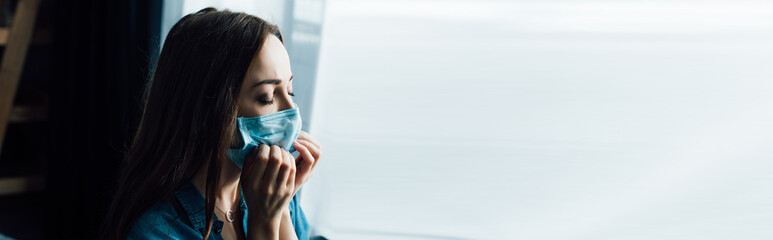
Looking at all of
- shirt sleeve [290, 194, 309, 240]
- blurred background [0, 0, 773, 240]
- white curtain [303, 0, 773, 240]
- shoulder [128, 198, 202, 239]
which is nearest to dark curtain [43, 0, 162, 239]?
blurred background [0, 0, 773, 240]

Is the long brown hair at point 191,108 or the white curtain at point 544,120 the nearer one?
the long brown hair at point 191,108

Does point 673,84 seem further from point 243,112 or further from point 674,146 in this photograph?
point 243,112

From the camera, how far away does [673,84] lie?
1493mm

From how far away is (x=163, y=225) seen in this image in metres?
1.03

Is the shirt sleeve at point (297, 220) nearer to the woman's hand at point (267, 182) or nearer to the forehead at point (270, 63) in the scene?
the woman's hand at point (267, 182)

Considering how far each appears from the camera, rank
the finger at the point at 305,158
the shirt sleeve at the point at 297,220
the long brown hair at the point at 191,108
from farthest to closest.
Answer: the shirt sleeve at the point at 297,220 < the finger at the point at 305,158 < the long brown hair at the point at 191,108

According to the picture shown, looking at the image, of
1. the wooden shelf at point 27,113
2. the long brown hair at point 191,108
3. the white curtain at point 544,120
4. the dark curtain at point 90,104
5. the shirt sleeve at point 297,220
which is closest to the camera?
the long brown hair at point 191,108

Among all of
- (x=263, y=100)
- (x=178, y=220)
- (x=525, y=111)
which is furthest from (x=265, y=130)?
(x=525, y=111)

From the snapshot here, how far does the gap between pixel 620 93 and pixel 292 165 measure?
0.86 metres

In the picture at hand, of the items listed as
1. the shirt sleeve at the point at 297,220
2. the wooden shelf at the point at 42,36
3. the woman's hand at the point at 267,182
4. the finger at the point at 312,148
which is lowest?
the shirt sleeve at the point at 297,220

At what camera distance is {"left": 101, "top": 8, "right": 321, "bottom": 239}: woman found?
0.98m

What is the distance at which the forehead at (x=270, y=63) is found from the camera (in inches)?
39.0

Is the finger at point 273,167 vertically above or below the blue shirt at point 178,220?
above

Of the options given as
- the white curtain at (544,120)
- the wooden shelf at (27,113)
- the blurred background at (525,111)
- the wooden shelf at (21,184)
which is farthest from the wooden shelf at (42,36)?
the white curtain at (544,120)
